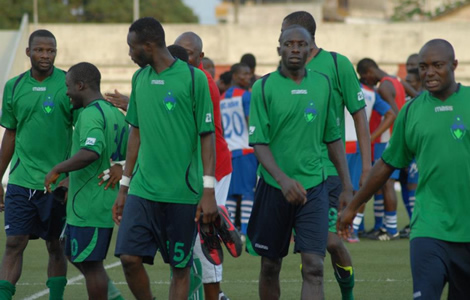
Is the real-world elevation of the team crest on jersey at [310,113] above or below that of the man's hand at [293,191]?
above

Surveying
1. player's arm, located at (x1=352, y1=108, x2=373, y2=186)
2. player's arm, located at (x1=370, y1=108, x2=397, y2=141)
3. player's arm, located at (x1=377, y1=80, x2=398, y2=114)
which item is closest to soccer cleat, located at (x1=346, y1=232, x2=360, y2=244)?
player's arm, located at (x1=370, y1=108, x2=397, y2=141)

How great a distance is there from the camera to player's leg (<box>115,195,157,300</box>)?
255 inches

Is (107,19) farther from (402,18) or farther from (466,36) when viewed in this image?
(466,36)

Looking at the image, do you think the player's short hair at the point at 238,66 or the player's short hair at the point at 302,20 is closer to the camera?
the player's short hair at the point at 302,20

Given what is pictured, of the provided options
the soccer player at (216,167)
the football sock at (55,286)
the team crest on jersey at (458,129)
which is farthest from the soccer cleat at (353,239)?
the team crest on jersey at (458,129)

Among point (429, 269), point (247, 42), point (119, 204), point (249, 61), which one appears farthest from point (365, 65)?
point (247, 42)

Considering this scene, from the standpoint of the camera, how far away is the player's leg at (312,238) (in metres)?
6.73

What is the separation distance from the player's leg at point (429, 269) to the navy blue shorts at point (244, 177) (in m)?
8.00

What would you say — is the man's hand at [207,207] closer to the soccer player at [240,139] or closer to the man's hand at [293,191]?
the man's hand at [293,191]

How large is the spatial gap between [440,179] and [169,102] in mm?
1983

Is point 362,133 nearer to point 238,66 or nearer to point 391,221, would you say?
point 391,221

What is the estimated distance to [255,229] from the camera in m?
7.06

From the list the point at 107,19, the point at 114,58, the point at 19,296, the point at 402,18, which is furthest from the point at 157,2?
the point at 19,296

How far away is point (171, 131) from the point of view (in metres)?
6.51
